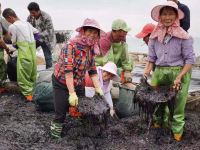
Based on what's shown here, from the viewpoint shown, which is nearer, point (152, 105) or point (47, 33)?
point (152, 105)

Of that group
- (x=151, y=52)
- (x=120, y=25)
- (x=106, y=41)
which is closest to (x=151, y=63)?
(x=151, y=52)

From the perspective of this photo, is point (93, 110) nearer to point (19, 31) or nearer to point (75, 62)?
point (75, 62)

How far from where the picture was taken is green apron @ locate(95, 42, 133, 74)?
5895 millimetres

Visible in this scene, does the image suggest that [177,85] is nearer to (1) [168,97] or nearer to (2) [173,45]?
(1) [168,97]

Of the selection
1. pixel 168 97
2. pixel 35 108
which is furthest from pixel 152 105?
pixel 35 108

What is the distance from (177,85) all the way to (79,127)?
160 centimetres

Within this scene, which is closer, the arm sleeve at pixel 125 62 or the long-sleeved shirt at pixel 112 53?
the long-sleeved shirt at pixel 112 53

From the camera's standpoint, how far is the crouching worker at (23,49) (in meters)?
6.53

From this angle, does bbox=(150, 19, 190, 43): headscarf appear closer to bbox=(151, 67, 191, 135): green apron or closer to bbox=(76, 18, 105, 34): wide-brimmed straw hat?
bbox=(151, 67, 191, 135): green apron

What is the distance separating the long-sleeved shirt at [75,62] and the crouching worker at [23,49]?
2.40 metres

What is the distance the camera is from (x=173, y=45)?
428cm

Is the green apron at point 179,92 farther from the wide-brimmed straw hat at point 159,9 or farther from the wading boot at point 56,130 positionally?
the wading boot at point 56,130

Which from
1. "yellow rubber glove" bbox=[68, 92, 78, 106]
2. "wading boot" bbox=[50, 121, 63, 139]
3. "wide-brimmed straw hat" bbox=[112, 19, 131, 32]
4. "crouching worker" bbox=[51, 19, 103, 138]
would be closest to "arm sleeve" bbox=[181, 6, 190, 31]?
"wide-brimmed straw hat" bbox=[112, 19, 131, 32]

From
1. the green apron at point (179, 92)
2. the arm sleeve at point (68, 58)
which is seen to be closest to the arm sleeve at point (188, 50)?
the green apron at point (179, 92)
